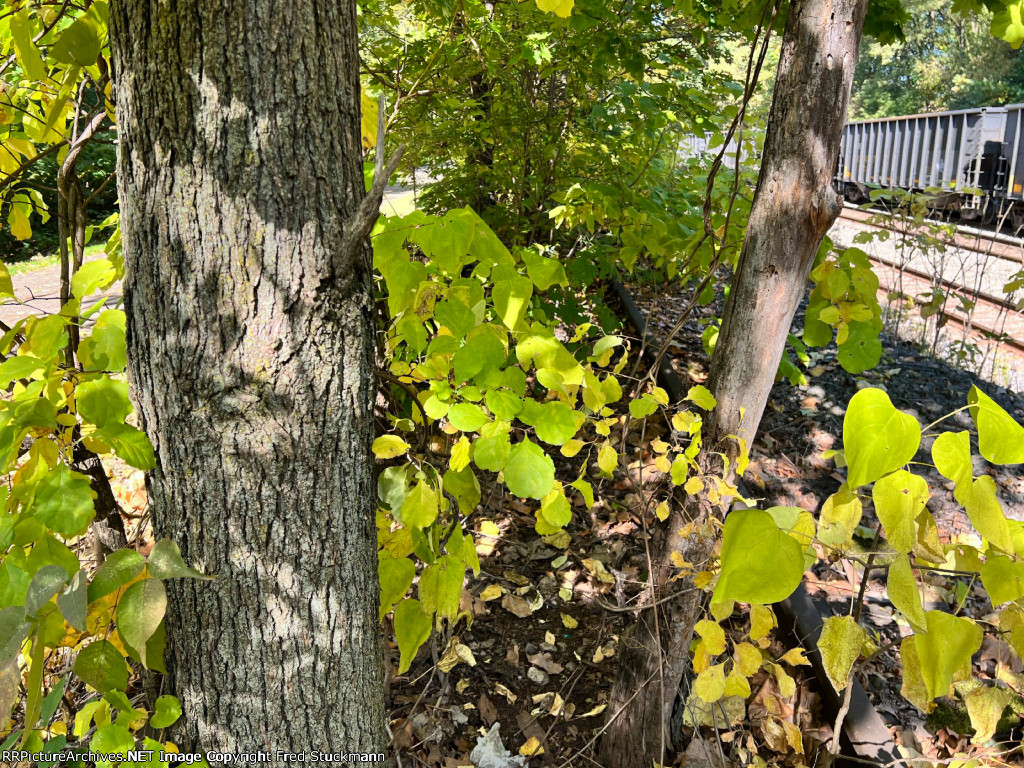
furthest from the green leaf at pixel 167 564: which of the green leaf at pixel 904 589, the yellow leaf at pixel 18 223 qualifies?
the yellow leaf at pixel 18 223

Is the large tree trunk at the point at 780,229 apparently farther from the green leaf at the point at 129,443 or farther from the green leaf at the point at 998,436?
the green leaf at the point at 129,443

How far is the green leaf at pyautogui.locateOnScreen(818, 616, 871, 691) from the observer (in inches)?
46.0

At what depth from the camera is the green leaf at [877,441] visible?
931 mm

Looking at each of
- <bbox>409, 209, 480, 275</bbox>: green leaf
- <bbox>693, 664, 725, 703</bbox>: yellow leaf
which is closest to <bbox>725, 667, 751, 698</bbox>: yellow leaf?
<bbox>693, 664, 725, 703</bbox>: yellow leaf

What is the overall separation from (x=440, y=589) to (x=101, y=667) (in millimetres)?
670

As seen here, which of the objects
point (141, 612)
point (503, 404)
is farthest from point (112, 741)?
point (503, 404)

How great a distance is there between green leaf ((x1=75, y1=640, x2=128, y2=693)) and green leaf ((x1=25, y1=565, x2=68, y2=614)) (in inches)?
9.5

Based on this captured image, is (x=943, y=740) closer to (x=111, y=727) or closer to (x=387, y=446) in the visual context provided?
(x=387, y=446)

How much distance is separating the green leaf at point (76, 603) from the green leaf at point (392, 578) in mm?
626

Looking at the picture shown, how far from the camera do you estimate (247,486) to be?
4.34 ft

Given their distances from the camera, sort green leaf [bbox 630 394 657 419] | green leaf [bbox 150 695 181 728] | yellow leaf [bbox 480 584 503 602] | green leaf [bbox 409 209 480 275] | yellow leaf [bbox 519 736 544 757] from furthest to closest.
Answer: yellow leaf [bbox 480 584 503 602] < yellow leaf [bbox 519 736 544 757] < green leaf [bbox 630 394 657 419] < green leaf [bbox 409 209 480 275] < green leaf [bbox 150 695 181 728]

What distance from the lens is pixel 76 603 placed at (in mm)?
1015

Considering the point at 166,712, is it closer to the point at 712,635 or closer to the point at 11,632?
the point at 11,632

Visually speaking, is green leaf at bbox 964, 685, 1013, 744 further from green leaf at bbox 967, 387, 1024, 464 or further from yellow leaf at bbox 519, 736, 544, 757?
yellow leaf at bbox 519, 736, 544, 757
